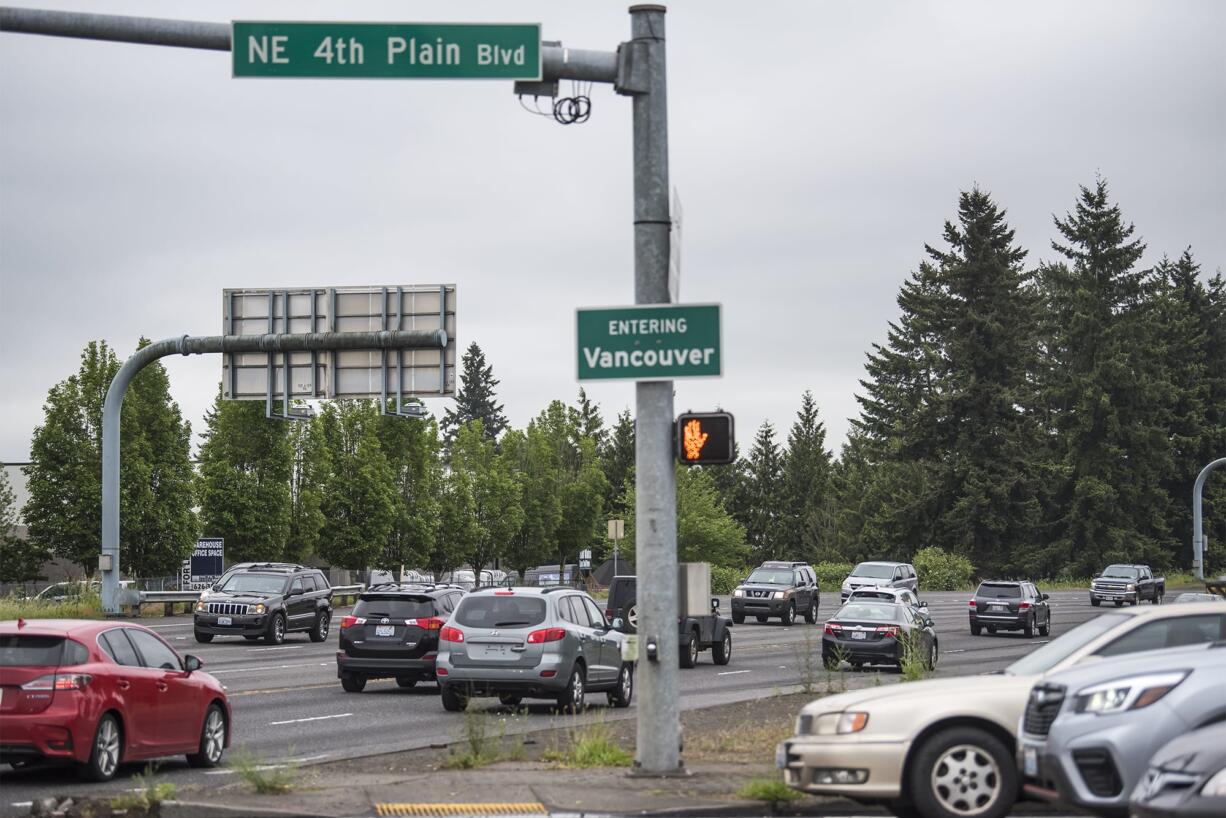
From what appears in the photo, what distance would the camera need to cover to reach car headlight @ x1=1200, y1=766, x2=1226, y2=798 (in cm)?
812

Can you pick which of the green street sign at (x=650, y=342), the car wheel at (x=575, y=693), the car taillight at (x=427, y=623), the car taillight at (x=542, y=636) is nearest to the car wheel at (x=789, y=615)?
the car taillight at (x=427, y=623)

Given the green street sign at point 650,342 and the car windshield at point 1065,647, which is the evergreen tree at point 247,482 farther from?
the car windshield at point 1065,647

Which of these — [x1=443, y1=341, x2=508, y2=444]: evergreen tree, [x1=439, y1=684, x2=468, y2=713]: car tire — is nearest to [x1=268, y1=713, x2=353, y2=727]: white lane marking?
[x1=439, y1=684, x2=468, y2=713]: car tire

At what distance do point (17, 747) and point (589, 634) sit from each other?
33.3 ft

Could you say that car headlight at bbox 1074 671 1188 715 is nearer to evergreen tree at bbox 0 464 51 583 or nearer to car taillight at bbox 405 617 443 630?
car taillight at bbox 405 617 443 630

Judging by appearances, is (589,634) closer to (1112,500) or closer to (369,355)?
(369,355)

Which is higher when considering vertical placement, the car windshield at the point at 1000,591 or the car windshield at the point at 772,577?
the car windshield at the point at 772,577

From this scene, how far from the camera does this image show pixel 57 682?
14.0m

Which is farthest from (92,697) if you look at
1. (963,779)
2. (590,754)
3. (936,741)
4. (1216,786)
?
(1216,786)

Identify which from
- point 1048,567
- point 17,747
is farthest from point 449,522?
point 17,747

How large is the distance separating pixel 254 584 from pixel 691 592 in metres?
27.3

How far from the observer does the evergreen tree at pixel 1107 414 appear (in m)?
101

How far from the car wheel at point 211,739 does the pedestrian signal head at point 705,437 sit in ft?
19.0

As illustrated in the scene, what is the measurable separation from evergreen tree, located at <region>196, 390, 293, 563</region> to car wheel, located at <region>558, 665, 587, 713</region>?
126ft
